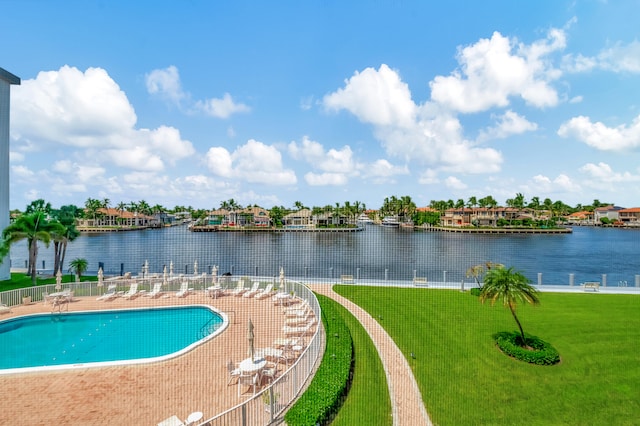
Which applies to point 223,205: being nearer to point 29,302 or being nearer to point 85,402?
point 29,302

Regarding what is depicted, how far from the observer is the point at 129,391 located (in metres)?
3.98

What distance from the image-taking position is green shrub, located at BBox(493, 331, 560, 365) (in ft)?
16.2

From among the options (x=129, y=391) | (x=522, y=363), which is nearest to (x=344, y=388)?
(x=129, y=391)

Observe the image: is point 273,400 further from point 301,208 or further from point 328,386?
point 301,208

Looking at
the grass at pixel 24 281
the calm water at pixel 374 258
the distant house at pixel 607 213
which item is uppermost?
the distant house at pixel 607 213

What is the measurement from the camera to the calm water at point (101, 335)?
5453mm

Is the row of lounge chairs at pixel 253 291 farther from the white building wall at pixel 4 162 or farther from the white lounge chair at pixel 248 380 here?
the white building wall at pixel 4 162

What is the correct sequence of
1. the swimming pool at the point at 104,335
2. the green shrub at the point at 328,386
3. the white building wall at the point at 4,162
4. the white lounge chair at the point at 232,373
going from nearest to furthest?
the green shrub at the point at 328,386 → the white lounge chair at the point at 232,373 → the swimming pool at the point at 104,335 → the white building wall at the point at 4,162

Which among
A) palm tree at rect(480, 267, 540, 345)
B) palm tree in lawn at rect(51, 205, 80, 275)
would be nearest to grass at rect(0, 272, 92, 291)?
palm tree in lawn at rect(51, 205, 80, 275)

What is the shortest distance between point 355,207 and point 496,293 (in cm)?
4281

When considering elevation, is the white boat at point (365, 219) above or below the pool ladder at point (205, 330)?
above

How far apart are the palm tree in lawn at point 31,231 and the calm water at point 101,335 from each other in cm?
332

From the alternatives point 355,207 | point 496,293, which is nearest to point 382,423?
A: point 496,293

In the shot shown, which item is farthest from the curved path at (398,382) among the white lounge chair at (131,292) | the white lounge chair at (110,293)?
the white lounge chair at (110,293)
